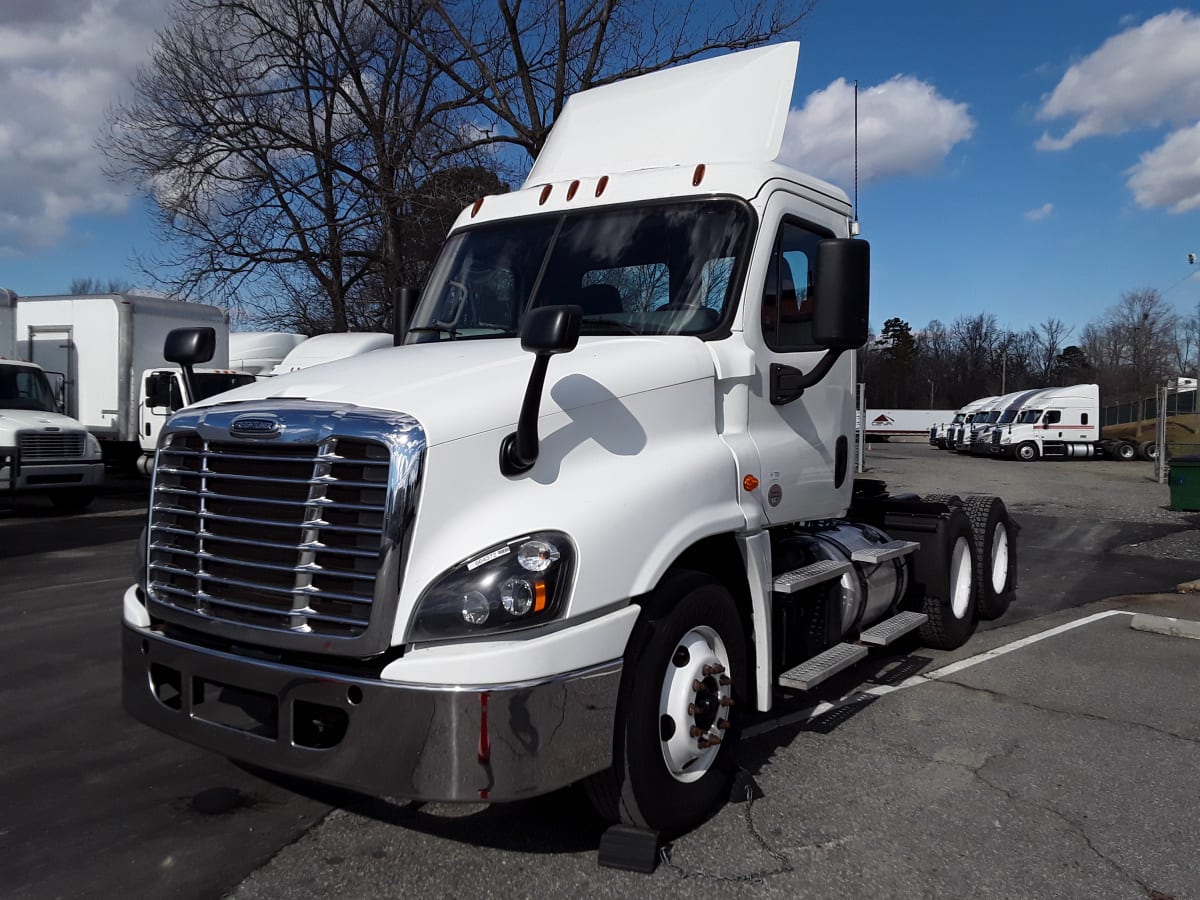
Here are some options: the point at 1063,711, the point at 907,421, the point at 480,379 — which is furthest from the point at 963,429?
the point at 480,379

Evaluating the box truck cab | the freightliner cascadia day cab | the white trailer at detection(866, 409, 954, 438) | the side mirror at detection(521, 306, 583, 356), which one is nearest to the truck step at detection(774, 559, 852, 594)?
the freightliner cascadia day cab

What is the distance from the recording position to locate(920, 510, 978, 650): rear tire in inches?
261

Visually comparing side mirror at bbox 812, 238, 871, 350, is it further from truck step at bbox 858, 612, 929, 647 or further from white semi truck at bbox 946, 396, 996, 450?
white semi truck at bbox 946, 396, 996, 450

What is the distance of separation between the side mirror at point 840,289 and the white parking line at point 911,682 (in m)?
2.15

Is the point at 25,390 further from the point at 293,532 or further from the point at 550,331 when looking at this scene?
the point at 550,331

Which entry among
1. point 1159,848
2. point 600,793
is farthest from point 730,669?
point 1159,848

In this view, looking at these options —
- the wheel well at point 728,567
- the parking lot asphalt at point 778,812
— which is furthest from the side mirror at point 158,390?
the wheel well at point 728,567

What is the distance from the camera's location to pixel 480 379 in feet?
11.3

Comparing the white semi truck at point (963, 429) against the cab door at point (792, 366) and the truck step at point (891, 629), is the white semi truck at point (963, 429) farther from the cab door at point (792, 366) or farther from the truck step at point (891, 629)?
the cab door at point (792, 366)

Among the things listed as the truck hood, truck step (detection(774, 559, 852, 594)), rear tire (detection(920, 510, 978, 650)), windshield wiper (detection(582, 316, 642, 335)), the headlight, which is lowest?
rear tire (detection(920, 510, 978, 650))

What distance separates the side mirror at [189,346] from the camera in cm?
420

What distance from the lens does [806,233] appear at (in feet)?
16.0

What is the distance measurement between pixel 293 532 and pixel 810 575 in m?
2.44

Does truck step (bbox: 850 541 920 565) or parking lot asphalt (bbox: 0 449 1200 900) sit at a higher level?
truck step (bbox: 850 541 920 565)
